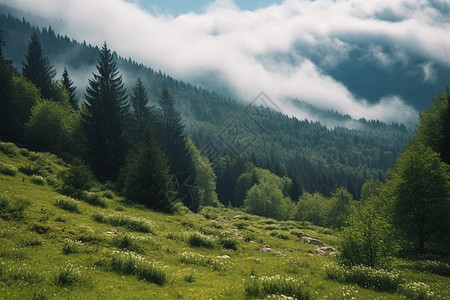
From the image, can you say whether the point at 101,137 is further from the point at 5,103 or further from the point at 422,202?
the point at 422,202

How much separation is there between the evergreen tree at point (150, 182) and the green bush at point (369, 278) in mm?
25995

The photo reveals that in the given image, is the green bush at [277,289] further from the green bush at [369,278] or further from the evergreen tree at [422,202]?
the evergreen tree at [422,202]

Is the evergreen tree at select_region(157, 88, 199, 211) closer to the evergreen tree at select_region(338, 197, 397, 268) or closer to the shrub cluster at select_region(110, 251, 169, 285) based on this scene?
the evergreen tree at select_region(338, 197, 397, 268)

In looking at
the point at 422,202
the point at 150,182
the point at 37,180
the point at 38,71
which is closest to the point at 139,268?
the point at 37,180

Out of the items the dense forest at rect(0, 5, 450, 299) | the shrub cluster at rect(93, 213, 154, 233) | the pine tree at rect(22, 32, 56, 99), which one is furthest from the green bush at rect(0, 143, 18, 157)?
the pine tree at rect(22, 32, 56, 99)

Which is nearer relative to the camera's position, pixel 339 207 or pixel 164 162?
pixel 164 162

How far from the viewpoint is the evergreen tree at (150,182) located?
39000mm

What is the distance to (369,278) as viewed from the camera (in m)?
15.3

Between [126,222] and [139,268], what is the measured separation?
11801 mm

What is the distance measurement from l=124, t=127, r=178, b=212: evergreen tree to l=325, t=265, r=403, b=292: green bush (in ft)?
85.3

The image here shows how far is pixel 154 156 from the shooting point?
1593 inches

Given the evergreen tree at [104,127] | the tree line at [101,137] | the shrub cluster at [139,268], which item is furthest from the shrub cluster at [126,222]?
the evergreen tree at [104,127]

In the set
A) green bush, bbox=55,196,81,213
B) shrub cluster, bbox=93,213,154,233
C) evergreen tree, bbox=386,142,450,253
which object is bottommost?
shrub cluster, bbox=93,213,154,233

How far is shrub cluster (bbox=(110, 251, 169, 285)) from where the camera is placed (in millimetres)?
12714
